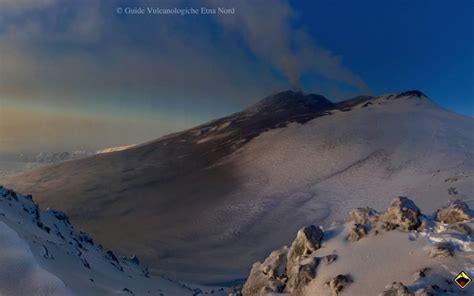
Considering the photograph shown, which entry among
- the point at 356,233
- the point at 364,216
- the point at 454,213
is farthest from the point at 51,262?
the point at 454,213

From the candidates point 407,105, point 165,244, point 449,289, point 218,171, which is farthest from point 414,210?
point 407,105

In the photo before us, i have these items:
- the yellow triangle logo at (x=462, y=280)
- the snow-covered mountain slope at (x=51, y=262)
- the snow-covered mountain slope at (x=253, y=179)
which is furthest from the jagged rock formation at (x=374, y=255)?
the snow-covered mountain slope at (x=253, y=179)

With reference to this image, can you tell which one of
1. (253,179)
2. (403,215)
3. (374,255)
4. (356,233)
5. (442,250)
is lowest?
(253,179)

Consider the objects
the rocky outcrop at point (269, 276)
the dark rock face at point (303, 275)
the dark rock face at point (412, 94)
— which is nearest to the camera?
the dark rock face at point (303, 275)

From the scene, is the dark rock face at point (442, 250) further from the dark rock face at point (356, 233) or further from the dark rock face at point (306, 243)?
the dark rock face at point (306, 243)

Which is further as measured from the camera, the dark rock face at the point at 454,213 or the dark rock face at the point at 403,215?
the dark rock face at the point at 454,213

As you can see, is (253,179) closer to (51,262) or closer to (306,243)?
(306,243)

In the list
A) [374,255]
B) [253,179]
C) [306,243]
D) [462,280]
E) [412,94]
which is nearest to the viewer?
[462,280]

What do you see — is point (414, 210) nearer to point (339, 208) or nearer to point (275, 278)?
point (275, 278)

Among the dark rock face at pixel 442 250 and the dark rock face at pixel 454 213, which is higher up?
the dark rock face at pixel 454 213
